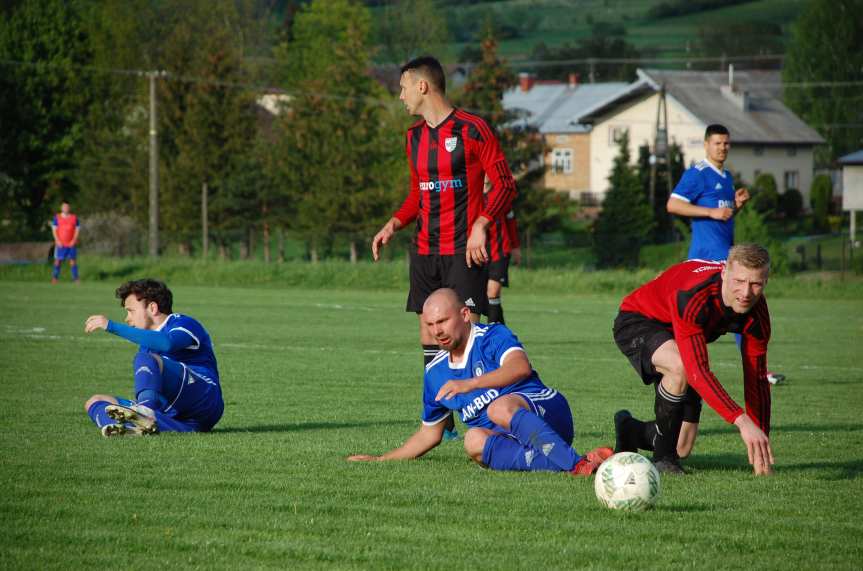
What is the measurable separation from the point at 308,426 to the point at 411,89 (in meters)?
2.50

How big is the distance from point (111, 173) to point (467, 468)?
147ft

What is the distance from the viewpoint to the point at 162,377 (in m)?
8.36

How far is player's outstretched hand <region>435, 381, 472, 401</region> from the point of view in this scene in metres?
6.64

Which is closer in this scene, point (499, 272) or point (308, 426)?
point (308, 426)

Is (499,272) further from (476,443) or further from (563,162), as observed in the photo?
(563,162)

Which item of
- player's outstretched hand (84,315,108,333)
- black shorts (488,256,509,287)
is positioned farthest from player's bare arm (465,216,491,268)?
black shorts (488,256,509,287)

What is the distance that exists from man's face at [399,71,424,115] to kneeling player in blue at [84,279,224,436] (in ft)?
7.17

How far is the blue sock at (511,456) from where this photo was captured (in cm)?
704

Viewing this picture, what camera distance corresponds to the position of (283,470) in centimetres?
706

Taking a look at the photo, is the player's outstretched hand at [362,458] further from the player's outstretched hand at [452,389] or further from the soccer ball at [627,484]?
the soccer ball at [627,484]

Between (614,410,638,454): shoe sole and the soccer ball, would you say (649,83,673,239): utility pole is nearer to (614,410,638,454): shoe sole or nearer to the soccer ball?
(614,410,638,454): shoe sole

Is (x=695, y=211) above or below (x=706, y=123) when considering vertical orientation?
below

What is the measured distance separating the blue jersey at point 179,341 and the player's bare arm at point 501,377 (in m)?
2.15

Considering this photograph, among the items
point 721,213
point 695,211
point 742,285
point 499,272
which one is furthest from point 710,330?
point 499,272
